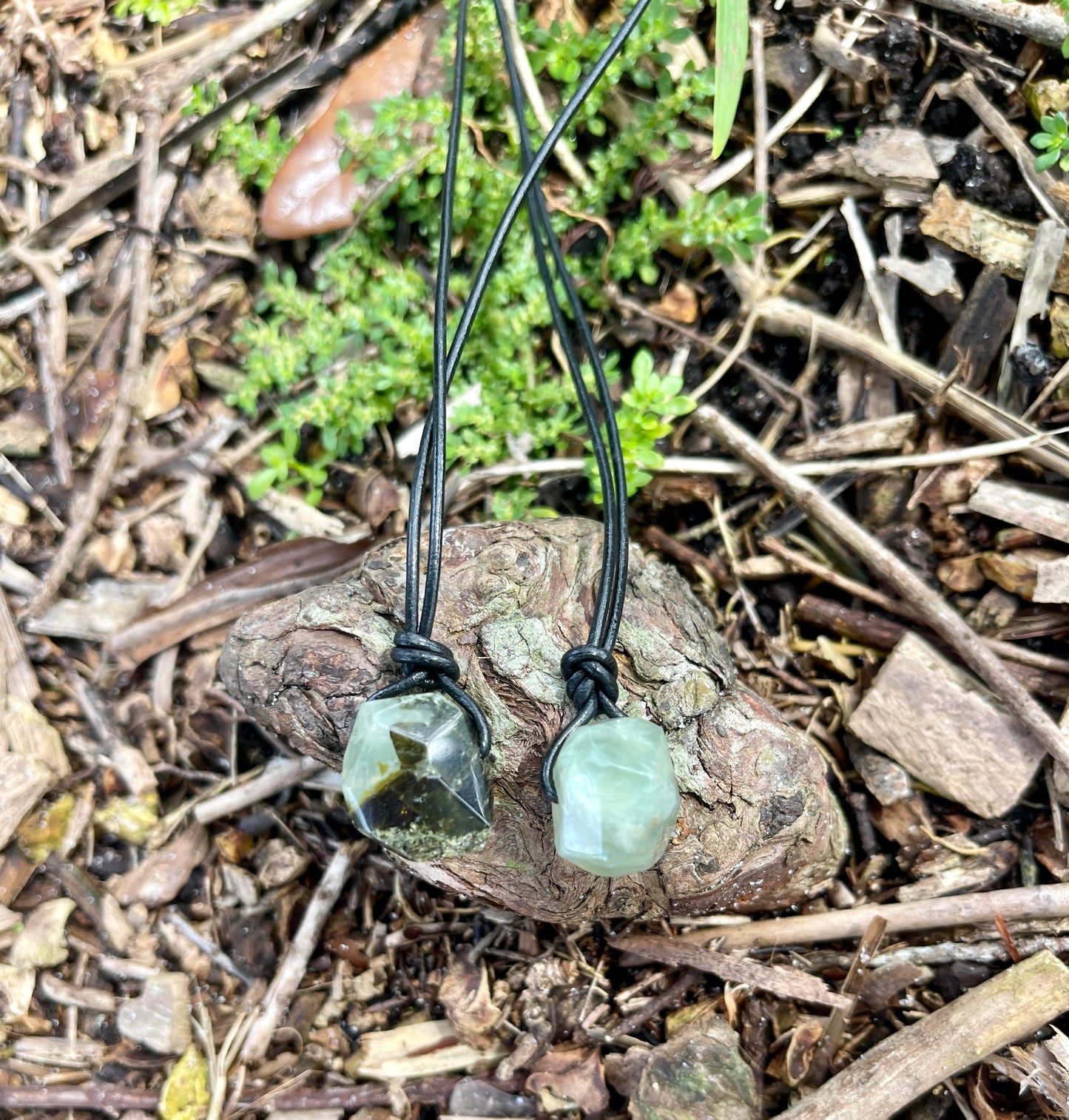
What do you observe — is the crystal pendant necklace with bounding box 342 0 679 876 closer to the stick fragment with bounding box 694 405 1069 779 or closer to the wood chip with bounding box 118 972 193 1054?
the stick fragment with bounding box 694 405 1069 779

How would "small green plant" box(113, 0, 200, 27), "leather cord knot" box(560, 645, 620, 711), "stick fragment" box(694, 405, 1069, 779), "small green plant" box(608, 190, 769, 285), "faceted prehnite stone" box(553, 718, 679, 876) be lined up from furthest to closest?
"small green plant" box(113, 0, 200, 27) → "small green plant" box(608, 190, 769, 285) → "stick fragment" box(694, 405, 1069, 779) → "leather cord knot" box(560, 645, 620, 711) → "faceted prehnite stone" box(553, 718, 679, 876)

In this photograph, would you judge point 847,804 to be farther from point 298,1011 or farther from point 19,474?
point 19,474

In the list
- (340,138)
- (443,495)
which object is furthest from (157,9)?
(443,495)

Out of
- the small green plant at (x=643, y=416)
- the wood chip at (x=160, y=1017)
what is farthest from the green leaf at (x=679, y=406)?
the wood chip at (x=160, y=1017)

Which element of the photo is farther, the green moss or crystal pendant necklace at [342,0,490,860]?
the green moss

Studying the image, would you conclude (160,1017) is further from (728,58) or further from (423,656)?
(728,58)

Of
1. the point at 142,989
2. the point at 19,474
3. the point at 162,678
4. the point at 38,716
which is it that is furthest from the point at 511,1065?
→ the point at 19,474

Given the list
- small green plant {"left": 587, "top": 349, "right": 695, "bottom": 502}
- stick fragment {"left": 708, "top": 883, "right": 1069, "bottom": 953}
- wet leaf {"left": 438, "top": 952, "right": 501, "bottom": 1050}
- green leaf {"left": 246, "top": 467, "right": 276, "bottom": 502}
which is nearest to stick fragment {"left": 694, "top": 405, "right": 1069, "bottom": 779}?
small green plant {"left": 587, "top": 349, "right": 695, "bottom": 502}

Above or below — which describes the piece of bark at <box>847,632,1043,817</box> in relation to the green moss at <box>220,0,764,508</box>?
below

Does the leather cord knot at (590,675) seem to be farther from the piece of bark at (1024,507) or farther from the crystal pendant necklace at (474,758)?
the piece of bark at (1024,507)
